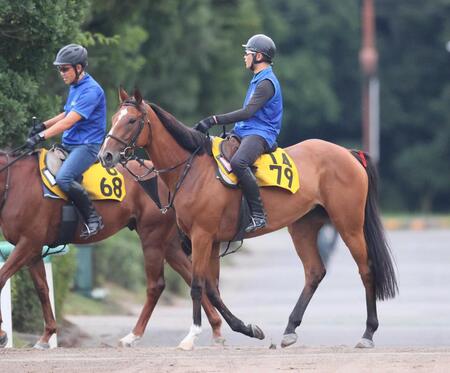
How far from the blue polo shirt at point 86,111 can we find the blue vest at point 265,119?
60.3 inches

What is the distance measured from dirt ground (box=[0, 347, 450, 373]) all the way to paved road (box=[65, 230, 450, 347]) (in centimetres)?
329

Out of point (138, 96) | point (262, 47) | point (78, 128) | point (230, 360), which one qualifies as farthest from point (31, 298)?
point (230, 360)

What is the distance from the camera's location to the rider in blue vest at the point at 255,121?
1313 cm

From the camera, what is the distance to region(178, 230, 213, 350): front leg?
12.9 meters

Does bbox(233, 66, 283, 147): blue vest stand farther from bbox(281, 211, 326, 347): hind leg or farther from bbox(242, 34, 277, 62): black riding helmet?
bbox(281, 211, 326, 347): hind leg

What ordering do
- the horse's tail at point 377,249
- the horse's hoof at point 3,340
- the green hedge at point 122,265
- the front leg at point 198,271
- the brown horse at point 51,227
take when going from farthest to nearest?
the green hedge at point 122,265 → the horse's tail at point 377,249 → the brown horse at point 51,227 → the horse's hoof at point 3,340 → the front leg at point 198,271

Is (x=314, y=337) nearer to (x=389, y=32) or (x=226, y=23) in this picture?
(x=226, y=23)

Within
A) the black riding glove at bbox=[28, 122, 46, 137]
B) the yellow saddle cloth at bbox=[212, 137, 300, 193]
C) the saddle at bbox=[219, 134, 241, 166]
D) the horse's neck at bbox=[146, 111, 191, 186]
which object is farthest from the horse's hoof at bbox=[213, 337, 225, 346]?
the black riding glove at bbox=[28, 122, 46, 137]

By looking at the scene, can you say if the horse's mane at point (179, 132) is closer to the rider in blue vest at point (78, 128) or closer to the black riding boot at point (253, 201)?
the black riding boot at point (253, 201)

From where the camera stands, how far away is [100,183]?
46.1ft

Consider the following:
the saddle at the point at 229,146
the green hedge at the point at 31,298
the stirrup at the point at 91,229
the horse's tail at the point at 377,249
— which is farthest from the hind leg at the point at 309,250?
the green hedge at the point at 31,298

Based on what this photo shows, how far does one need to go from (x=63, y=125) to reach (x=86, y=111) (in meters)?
0.32

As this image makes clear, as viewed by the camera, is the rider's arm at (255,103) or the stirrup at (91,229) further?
the stirrup at (91,229)

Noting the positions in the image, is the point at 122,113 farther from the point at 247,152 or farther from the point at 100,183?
the point at 100,183
